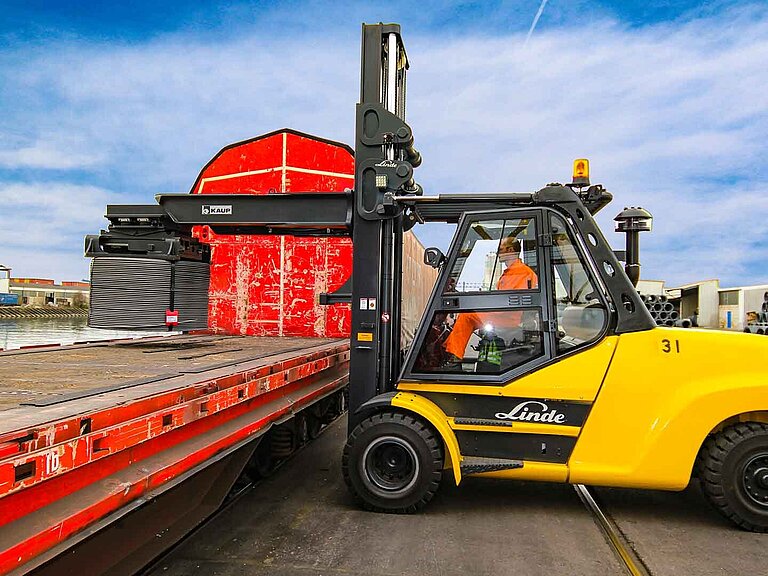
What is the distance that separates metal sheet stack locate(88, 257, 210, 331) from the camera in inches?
243

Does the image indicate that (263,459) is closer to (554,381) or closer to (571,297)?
(554,381)

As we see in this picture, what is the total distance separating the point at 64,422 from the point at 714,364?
12.6 ft

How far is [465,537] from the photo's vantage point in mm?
3828

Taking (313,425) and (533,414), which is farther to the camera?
(313,425)

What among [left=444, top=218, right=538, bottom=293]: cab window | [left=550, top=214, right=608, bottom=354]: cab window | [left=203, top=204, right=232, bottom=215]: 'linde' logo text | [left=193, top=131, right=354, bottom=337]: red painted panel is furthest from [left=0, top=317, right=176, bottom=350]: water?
[left=550, top=214, right=608, bottom=354]: cab window

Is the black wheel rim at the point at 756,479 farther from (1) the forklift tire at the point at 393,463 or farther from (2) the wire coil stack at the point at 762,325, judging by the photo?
(2) the wire coil stack at the point at 762,325

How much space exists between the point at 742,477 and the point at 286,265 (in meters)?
6.79

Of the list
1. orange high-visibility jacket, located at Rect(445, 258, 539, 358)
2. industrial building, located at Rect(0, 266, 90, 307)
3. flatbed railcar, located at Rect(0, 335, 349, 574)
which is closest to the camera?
flatbed railcar, located at Rect(0, 335, 349, 574)

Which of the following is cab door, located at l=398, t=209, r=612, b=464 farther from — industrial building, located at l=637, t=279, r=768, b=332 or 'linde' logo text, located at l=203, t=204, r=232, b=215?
industrial building, located at l=637, t=279, r=768, b=332

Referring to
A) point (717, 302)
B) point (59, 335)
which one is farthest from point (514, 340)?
point (717, 302)

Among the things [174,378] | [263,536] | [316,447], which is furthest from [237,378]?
[316,447]

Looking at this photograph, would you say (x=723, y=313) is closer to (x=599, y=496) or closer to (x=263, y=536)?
(x=599, y=496)

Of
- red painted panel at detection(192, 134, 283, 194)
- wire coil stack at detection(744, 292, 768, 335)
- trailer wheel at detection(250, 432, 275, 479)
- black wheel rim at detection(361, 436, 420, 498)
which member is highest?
red painted panel at detection(192, 134, 283, 194)

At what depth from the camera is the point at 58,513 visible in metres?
2.03
